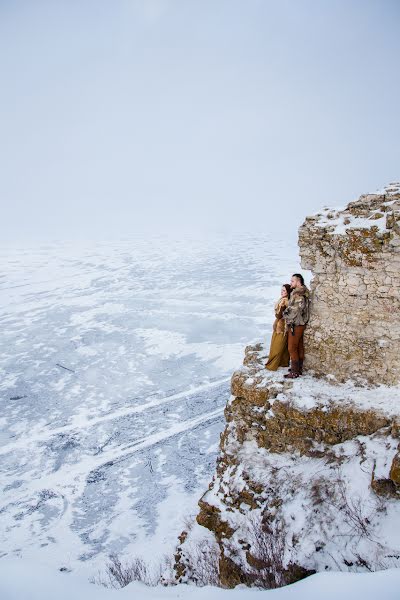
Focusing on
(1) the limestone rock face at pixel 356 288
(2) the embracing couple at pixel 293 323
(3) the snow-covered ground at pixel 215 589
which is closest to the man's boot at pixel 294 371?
(2) the embracing couple at pixel 293 323

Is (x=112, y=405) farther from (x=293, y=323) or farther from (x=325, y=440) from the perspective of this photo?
(x=325, y=440)

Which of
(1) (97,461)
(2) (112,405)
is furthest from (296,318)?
(2) (112,405)

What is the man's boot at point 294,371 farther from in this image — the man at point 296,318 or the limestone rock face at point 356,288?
the limestone rock face at point 356,288

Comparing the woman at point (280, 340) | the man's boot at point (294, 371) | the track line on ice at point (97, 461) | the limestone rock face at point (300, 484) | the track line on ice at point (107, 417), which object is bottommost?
the track line on ice at point (97, 461)

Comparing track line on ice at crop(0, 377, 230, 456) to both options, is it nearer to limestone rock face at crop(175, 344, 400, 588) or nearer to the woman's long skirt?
limestone rock face at crop(175, 344, 400, 588)

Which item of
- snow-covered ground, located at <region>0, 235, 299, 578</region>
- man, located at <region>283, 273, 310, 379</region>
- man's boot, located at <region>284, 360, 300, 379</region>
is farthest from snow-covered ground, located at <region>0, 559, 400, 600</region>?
snow-covered ground, located at <region>0, 235, 299, 578</region>

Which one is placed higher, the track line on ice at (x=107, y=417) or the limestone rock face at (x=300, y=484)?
the limestone rock face at (x=300, y=484)

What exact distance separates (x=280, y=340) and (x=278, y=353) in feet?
0.87

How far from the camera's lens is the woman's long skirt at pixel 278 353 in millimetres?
7809

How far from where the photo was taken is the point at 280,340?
781cm

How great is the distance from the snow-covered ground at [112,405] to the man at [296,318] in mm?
5965

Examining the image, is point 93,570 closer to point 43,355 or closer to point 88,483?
point 88,483

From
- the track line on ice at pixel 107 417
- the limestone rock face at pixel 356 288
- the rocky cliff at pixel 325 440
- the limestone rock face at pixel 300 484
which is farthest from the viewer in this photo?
the track line on ice at pixel 107 417

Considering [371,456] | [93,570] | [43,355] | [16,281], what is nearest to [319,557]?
[371,456]
